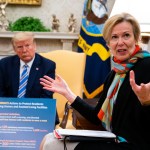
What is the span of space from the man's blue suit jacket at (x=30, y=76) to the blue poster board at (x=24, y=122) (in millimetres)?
334

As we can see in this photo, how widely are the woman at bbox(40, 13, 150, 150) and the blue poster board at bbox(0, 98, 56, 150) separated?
1.52ft

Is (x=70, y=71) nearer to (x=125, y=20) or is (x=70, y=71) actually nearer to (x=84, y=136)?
(x=125, y=20)

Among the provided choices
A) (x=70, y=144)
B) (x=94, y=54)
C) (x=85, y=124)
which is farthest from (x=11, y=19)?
(x=70, y=144)

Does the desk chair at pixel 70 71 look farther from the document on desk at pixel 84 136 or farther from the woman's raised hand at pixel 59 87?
the document on desk at pixel 84 136

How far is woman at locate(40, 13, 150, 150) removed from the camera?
5.04ft

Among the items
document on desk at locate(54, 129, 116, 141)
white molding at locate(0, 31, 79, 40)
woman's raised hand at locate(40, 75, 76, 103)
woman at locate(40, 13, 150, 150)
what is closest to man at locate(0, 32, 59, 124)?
woman's raised hand at locate(40, 75, 76, 103)

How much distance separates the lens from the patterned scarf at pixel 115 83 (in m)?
1.68

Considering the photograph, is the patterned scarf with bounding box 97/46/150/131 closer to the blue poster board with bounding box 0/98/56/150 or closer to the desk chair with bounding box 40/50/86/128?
the blue poster board with bounding box 0/98/56/150

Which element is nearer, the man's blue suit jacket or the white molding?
the man's blue suit jacket

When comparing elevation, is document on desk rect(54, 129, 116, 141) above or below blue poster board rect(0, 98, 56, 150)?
above

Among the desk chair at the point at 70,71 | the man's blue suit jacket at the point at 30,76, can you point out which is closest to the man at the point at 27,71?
the man's blue suit jacket at the point at 30,76

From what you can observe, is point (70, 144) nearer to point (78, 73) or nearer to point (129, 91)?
point (129, 91)

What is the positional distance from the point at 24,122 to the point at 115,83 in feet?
2.89

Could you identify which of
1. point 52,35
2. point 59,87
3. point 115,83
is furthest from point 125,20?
point 52,35
